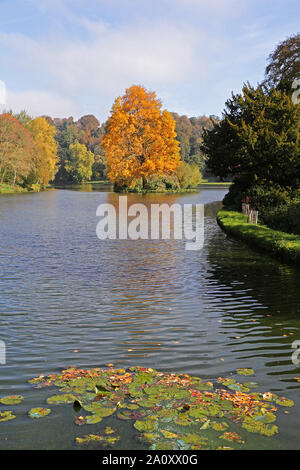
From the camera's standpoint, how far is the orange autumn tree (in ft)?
181

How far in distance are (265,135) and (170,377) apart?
18.4 meters

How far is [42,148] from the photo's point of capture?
67812 millimetres

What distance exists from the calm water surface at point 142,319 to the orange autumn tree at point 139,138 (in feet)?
137

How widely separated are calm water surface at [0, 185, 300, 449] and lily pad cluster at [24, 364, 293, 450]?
144 millimetres

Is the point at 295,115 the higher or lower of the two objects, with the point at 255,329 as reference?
higher

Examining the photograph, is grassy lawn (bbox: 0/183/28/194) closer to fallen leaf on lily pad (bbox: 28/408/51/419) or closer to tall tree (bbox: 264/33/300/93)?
tall tree (bbox: 264/33/300/93)

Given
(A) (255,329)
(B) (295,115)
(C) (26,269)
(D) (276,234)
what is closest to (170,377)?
(A) (255,329)

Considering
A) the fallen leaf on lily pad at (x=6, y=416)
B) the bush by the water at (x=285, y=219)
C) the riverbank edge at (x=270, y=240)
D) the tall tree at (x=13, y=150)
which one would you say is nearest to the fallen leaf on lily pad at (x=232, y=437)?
the fallen leaf on lily pad at (x=6, y=416)

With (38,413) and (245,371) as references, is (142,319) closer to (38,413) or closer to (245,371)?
(245,371)

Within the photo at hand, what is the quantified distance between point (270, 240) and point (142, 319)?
7792 mm

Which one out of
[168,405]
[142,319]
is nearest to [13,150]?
[142,319]
